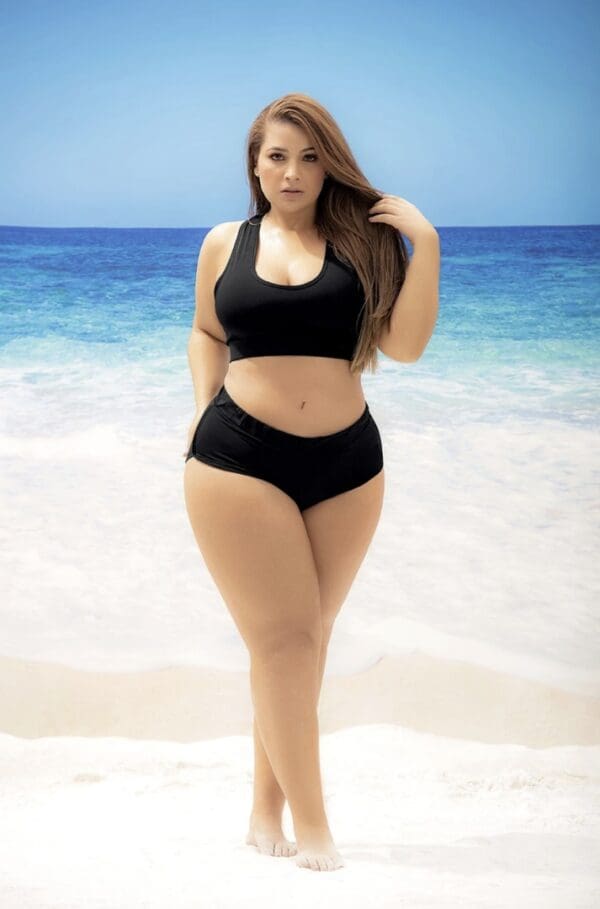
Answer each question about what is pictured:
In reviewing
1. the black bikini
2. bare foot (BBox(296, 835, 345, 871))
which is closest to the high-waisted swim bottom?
the black bikini

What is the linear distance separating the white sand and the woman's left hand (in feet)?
3.87

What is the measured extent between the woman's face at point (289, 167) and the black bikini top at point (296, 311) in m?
0.11

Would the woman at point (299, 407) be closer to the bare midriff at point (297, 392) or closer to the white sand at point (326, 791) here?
the bare midriff at point (297, 392)

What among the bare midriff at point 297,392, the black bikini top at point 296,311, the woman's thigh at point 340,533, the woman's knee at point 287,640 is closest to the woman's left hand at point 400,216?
the black bikini top at point 296,311

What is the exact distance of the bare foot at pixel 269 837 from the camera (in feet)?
7.31

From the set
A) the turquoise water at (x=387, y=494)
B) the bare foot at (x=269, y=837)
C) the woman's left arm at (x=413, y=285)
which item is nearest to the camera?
the woman's left arm at (x=413, y=285)

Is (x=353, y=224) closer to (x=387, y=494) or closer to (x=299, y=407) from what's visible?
(x=299, y=407)

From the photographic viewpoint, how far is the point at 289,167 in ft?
6.81

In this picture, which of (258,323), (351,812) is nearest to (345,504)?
(258,323)

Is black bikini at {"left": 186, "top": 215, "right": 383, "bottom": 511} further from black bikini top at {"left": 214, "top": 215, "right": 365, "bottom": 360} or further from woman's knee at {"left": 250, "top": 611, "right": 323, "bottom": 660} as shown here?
woman's knee at {"left": 250, "top": 611, "right": 323, "bottom": 660}

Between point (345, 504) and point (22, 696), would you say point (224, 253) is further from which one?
point (22, 696)

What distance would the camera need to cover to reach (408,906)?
1.97 metres

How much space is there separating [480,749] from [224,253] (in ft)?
5.44

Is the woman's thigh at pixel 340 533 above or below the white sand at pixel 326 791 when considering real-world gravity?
above
